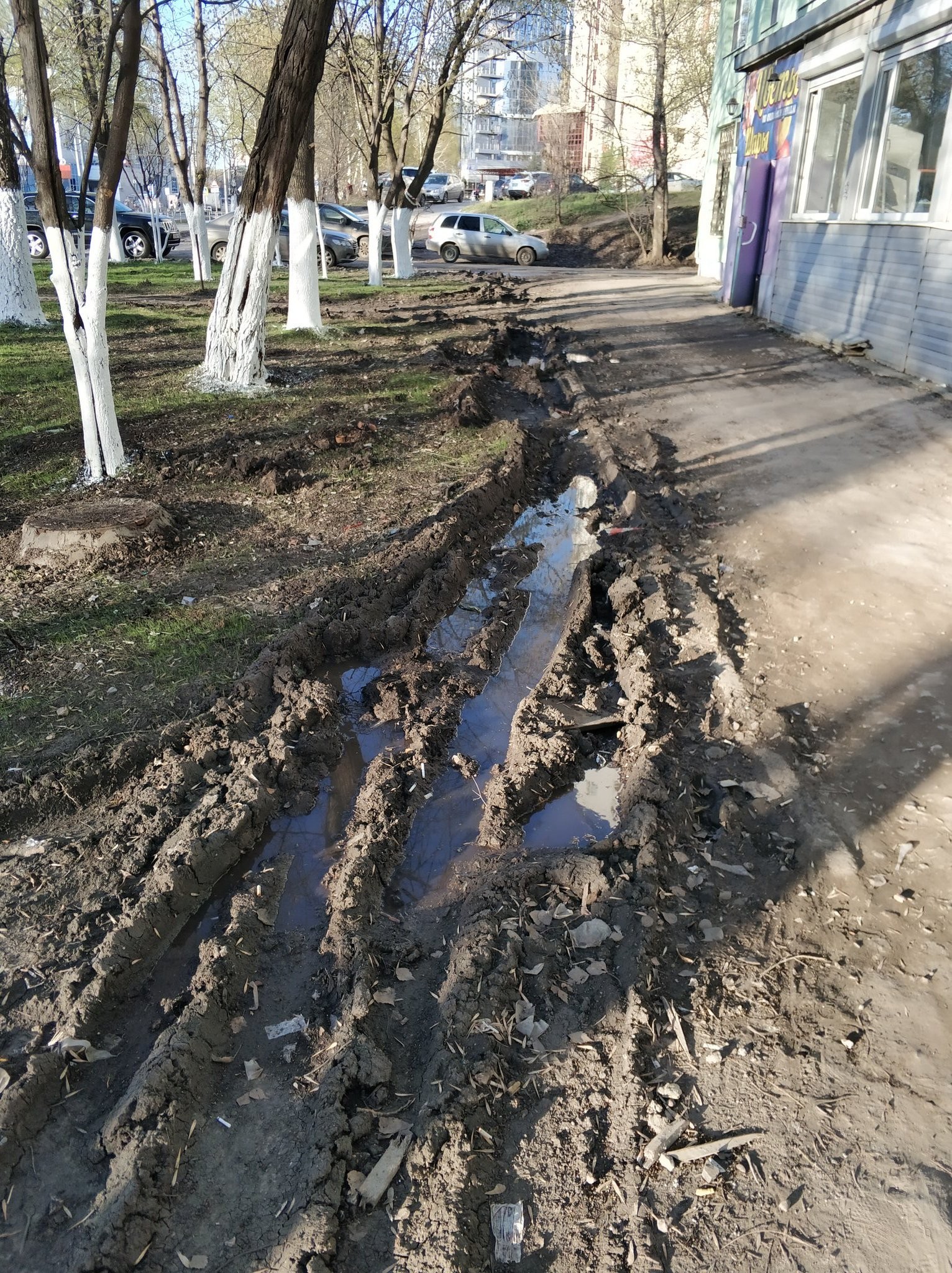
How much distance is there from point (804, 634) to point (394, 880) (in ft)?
9.41

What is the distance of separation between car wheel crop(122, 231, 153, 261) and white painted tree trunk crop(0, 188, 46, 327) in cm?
1398

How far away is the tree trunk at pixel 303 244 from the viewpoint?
13.1 metres

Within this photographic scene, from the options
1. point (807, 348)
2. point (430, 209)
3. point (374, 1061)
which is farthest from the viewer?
point (430, 209)

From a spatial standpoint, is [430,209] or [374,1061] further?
[430,209]

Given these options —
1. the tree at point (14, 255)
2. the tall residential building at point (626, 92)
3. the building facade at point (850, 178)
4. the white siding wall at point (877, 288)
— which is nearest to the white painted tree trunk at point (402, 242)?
the tall residential building at point (626, 92)

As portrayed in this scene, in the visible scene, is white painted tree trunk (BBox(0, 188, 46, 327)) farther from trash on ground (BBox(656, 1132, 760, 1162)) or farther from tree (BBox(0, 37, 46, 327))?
trash on ground (BBox(656, 1132, 760, 1162))

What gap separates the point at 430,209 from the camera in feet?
155

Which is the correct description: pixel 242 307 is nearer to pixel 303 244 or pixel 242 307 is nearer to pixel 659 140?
pixel 303 244

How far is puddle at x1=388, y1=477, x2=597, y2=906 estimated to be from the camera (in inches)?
148

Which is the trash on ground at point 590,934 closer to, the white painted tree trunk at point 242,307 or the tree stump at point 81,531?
the tree stump at point 81,531

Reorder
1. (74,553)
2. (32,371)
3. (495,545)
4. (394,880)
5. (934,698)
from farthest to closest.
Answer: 1. (32,371)
2. (495,545)
3. (74,553)
4. (934,698)
5. (394,880)

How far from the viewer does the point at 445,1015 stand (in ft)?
9.14

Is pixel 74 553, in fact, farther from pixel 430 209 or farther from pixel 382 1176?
pixel 430 209

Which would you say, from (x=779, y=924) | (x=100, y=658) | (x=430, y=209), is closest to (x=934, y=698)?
(x=779, y=924)
